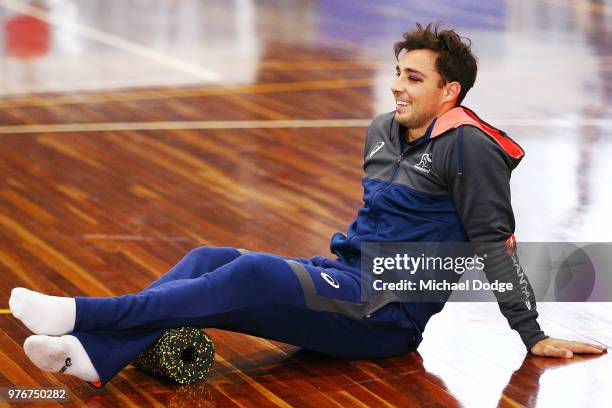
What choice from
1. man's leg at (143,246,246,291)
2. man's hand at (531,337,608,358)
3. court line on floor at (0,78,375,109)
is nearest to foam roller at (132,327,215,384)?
man's leg at (143,246,246,291)

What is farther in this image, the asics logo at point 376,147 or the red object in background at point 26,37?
the red object in background at point 26,37

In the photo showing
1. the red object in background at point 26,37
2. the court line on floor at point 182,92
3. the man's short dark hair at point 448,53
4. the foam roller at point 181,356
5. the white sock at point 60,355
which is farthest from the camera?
the red object in background at point 26,37

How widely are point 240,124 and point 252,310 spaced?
3388 mm

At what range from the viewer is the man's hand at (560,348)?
11.7 feet

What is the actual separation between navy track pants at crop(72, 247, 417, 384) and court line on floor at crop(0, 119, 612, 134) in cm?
306

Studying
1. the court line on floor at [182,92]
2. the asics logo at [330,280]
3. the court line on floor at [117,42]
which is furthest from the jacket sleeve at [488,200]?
the court line on floor at [117,42]

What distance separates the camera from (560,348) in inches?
140

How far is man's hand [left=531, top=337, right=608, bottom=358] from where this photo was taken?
3.55 m

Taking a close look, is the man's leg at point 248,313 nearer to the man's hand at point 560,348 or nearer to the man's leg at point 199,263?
the man's leg at point 199,263

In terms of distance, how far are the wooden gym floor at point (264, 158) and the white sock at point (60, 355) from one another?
134 millimetres

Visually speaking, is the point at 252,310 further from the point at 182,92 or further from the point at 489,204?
the point at 182,92

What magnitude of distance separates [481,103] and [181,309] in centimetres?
409

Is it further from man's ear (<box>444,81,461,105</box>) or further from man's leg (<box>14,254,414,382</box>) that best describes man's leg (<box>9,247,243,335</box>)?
man's ear (<box>444,81,461,105</box>)

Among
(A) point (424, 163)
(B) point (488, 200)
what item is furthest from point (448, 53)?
(B) point (488, 200)
